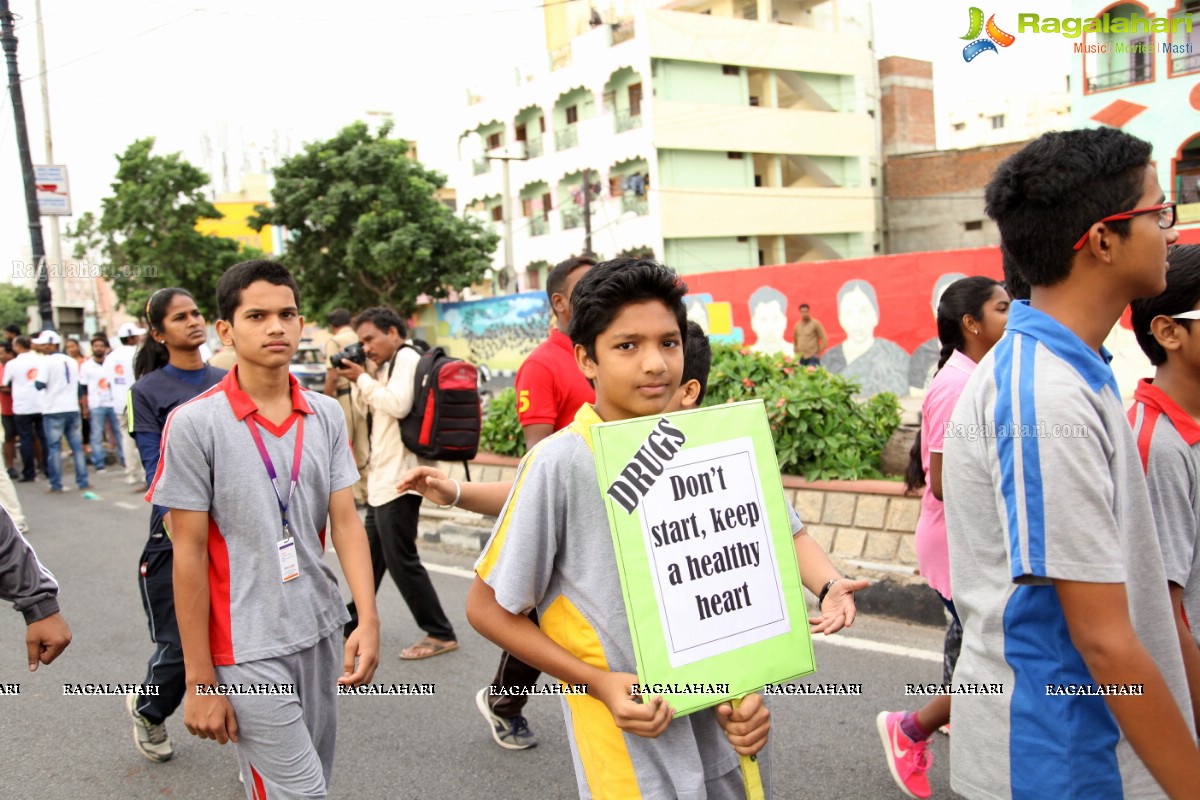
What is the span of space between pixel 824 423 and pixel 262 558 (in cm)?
467

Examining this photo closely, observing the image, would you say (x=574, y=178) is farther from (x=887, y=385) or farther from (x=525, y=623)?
(x=525, y=623)

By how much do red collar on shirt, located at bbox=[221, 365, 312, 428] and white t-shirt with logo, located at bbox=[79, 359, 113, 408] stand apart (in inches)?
428

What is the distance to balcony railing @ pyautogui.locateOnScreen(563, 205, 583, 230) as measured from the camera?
3488cm

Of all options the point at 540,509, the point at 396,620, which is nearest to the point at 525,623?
the point at 540,509

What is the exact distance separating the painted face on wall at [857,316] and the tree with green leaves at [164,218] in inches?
625

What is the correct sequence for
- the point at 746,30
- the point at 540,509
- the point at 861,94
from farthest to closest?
the point at 861,94, the point at 746,30, the point at 540,509

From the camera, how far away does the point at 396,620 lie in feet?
19.5

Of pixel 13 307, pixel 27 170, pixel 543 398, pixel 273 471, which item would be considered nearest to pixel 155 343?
pixel 543 398

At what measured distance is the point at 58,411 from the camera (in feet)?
37.9

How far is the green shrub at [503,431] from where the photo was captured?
8.46 meters

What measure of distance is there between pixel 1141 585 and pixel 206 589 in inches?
90.1

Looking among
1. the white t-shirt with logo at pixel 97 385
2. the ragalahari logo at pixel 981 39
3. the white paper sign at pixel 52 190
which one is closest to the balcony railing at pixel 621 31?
the white paper sign at pixel 52 190

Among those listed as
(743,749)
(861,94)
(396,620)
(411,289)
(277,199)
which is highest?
(861,94)

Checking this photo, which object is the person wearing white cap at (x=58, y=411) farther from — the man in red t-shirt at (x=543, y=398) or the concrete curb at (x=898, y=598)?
the concrete curb at (x=898, y=598)
